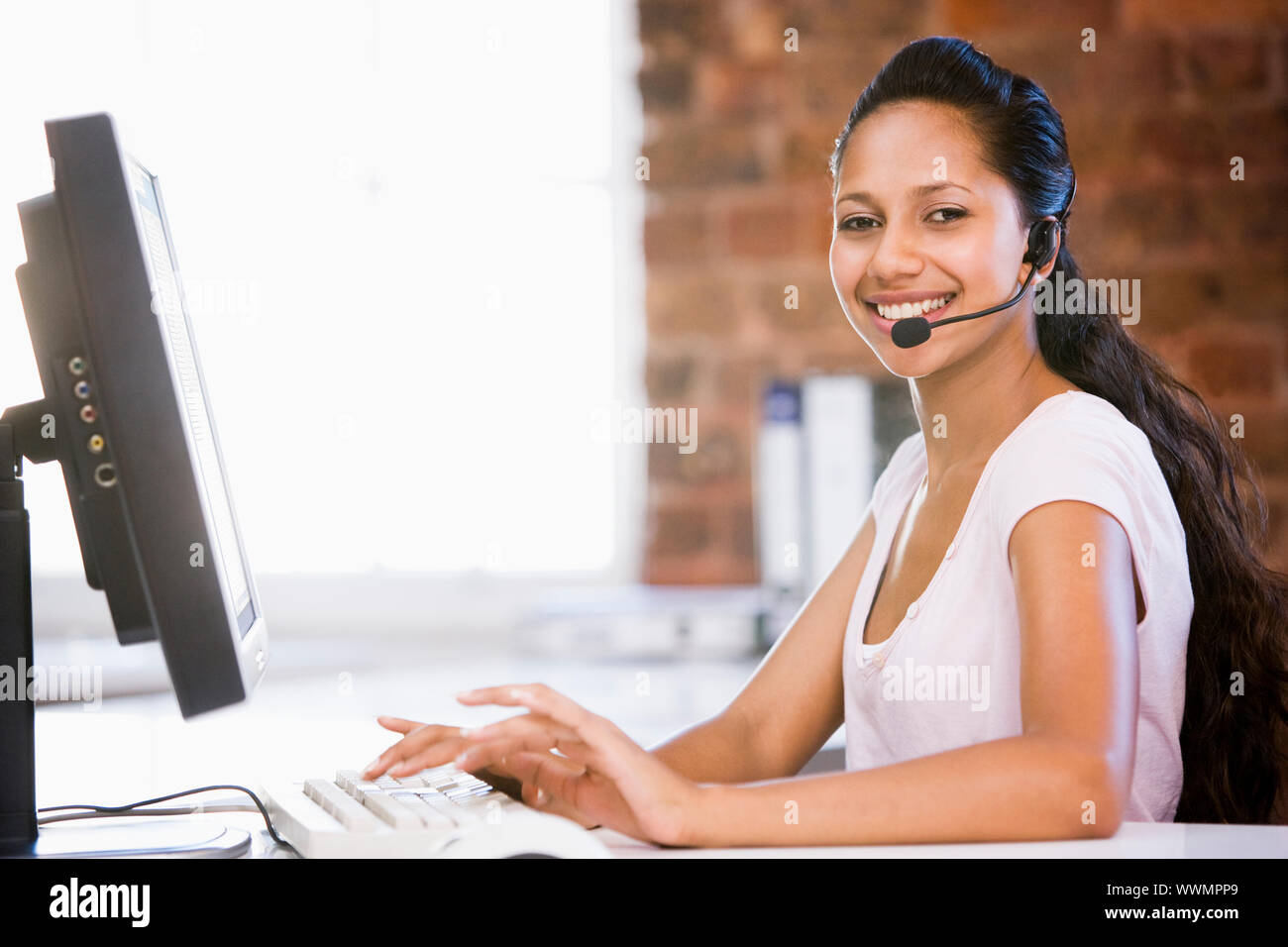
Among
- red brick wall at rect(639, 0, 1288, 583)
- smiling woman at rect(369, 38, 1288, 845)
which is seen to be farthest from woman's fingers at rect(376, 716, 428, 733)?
red brick wall at rect(639, 0, 1288, 583)

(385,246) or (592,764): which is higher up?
(385,246)

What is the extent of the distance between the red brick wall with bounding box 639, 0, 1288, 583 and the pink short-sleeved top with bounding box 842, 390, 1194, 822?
120 centimetres

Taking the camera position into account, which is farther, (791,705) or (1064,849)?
(791,705)

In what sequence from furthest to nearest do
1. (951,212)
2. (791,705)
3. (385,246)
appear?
(385,246) → (791,705) → (951,212)

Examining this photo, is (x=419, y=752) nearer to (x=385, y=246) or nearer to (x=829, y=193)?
(x=829, y=193)

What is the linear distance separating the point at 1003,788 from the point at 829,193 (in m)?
1.63

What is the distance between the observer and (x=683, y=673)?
178 cm

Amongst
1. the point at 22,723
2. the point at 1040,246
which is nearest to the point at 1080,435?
the point at 1040,246

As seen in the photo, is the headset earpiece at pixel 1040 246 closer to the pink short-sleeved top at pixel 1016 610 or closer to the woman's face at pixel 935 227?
the woman's face at pixel 935 227

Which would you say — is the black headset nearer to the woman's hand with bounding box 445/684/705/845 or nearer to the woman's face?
the woman's face

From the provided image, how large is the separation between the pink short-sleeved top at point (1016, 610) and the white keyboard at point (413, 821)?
0.37 metres

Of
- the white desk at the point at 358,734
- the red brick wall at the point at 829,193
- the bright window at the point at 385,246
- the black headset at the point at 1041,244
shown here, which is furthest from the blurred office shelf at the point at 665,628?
the black headset at the point at 1041,244

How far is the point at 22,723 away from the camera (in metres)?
0.75
